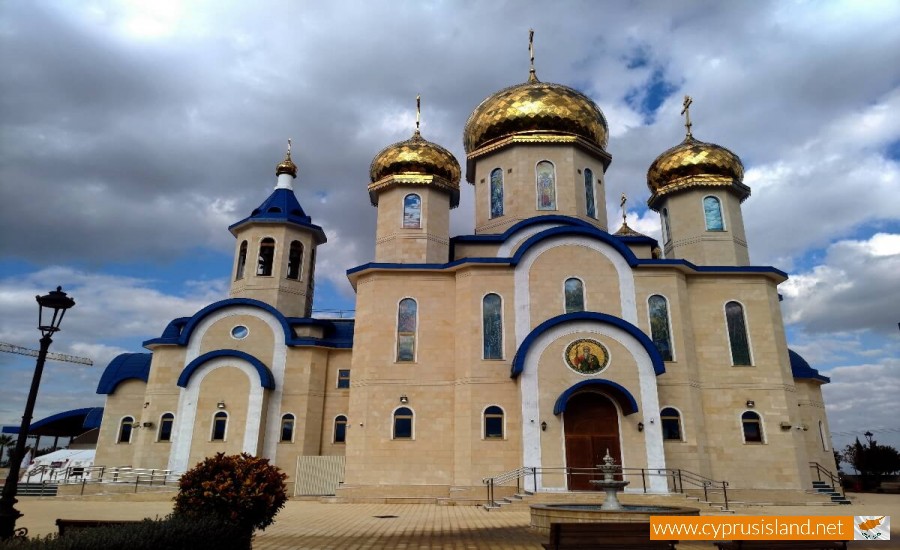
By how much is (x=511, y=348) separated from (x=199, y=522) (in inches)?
427

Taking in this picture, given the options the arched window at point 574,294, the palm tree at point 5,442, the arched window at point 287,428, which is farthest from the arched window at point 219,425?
the palm tree at point 5,442

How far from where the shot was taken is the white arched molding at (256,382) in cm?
1753

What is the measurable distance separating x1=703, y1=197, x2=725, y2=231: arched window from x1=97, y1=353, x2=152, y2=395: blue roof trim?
1940 centimetres

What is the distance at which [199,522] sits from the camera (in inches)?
229

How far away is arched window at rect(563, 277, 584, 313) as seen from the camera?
16361 mm

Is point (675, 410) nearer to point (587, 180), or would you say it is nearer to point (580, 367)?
point (580, 367)

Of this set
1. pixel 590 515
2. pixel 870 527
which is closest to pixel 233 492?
pixel 590 515

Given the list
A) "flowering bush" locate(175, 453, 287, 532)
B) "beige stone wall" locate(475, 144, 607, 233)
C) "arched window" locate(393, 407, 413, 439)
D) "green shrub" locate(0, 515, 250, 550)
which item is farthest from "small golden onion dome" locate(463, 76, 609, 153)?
"green shrub" locate(0, 515, 250, 550)

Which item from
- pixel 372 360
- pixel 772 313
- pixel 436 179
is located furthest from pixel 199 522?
pixel 772 313

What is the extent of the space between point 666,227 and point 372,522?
1460 centimetres

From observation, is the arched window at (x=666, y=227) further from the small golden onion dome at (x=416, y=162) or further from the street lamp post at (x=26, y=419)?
the street lamp post at (x=26, y=419)

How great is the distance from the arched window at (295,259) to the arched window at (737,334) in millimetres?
14271

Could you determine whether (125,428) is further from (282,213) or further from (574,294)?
(574,294)

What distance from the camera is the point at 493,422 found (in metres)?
15.2
